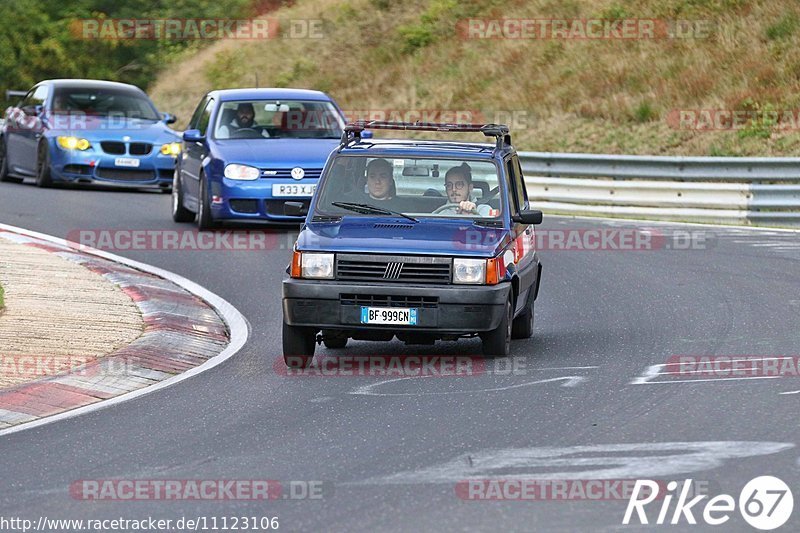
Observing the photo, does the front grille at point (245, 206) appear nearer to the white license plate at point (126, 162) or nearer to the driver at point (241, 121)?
the driver at point (241, 121)

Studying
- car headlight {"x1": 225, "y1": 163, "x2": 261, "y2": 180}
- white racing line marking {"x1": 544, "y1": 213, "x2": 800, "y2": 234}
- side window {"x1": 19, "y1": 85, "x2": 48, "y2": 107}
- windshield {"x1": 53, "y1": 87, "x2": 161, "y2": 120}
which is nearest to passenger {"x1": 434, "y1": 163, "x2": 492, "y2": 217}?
car headlight {"x1": 225, "y1": 163, "x2": 261, "y2": 180}

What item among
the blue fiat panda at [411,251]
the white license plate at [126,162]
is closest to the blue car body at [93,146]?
the white license plate at [126,162]

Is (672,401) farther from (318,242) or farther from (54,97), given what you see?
(54,97)

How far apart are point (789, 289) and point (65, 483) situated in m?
9.34

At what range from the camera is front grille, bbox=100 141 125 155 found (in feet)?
78.2

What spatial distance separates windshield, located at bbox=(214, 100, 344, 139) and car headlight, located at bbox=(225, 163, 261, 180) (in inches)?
36.0

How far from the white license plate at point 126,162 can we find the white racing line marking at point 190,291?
4704 mm

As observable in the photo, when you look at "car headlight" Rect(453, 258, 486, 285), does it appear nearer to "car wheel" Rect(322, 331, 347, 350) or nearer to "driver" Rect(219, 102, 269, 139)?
"car wheel" Rect(322, 331, 347, 350)

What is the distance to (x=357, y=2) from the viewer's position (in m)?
46.7

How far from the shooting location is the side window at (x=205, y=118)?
65.9ft

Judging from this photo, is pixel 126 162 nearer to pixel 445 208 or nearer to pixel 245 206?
pixel 245 206

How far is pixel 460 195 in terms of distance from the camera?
1155 centimetres

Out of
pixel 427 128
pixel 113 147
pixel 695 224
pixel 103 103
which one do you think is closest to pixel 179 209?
pixel 113 147

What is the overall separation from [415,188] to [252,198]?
758 centimetres
